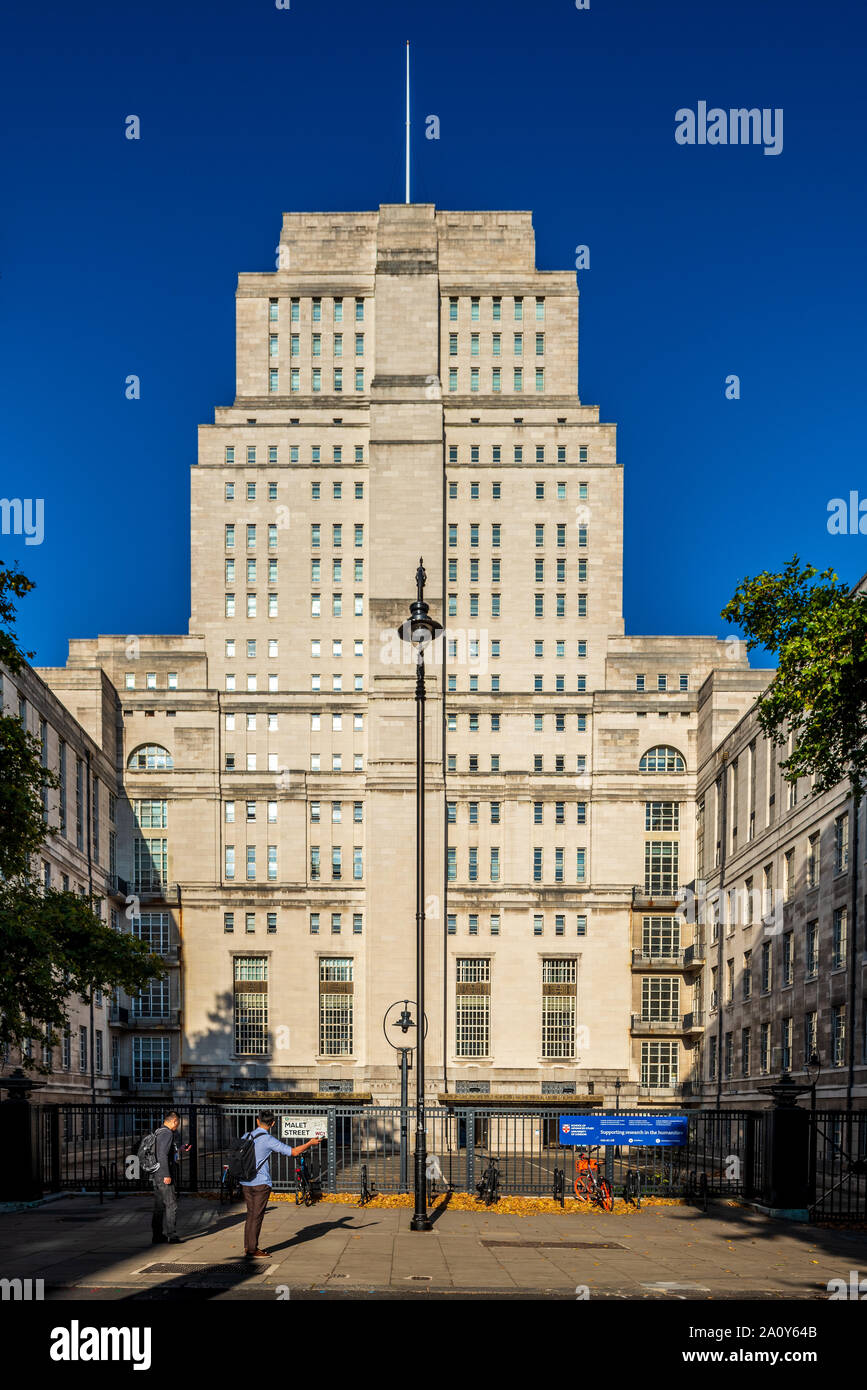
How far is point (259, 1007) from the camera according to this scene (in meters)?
75.1

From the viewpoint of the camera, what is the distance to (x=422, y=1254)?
19812 millimetres

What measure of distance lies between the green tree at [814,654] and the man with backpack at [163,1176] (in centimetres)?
1298

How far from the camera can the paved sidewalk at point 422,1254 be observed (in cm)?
1686

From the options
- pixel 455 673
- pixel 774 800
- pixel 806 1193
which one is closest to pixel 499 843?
pixel 455 673

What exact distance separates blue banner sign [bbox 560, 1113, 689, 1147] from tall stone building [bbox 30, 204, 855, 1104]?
145ft

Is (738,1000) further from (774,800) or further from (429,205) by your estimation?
(429,205)

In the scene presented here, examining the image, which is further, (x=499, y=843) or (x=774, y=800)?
(x=499, y=843)

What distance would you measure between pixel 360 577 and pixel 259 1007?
27016 mm

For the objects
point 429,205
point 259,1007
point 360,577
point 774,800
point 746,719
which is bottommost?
point 259,1007

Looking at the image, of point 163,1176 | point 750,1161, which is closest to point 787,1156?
point 750,1161

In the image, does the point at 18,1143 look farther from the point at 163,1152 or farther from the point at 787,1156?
the point at 787,1156

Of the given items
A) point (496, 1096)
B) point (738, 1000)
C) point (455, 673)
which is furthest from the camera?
point (455, 673)

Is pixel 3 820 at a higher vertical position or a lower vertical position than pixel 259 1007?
higher

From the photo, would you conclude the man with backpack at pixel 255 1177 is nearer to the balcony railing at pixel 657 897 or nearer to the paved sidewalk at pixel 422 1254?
the paved sidewalk at pixel 422 1254
